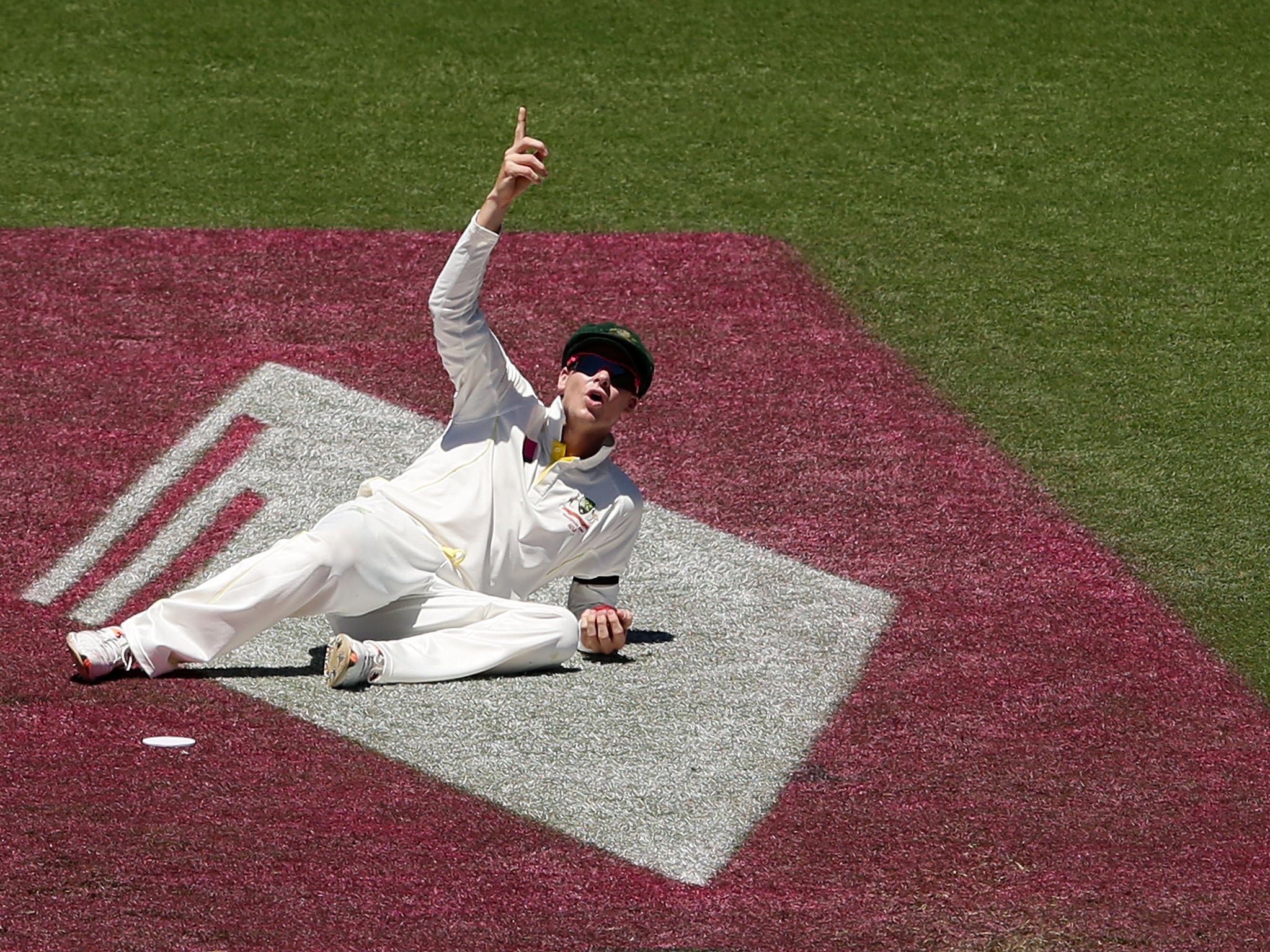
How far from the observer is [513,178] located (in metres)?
5.09

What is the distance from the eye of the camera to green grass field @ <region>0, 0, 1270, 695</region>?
7566 mm

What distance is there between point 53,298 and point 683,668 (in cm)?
352

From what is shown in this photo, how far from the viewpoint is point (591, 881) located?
175 inches

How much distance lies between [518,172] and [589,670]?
4.71ft

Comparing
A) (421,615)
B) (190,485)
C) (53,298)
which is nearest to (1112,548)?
(421,615)

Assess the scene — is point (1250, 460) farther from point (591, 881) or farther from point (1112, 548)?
point (591, 881)

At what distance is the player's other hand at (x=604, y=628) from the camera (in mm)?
5395

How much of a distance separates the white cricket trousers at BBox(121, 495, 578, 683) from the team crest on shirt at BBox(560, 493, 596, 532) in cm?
24

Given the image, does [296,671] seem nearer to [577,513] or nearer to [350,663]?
[350,663]

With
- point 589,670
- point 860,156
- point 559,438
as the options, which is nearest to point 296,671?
point 589,670

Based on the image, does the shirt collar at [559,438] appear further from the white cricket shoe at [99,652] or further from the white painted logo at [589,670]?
the white cricket shoe at [99,652]

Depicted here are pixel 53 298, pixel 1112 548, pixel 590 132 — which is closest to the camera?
pixel 1112 548

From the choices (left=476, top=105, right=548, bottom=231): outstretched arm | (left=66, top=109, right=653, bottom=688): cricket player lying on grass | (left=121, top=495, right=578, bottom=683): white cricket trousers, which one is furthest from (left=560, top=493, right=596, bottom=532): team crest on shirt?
(left=476, top=105, right=548, bottom=231): outstretched arm

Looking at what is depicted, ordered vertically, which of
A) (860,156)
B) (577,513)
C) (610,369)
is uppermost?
(860,156)
